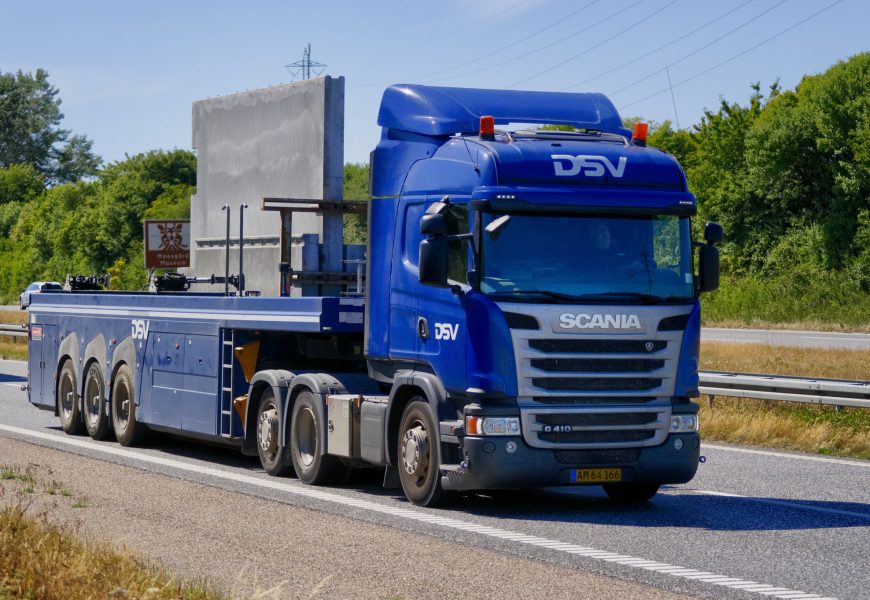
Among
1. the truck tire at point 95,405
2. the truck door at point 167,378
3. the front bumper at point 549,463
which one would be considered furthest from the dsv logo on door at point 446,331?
the truck tire at point 95,405

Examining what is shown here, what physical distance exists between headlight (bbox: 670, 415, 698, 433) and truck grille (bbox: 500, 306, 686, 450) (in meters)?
0.09

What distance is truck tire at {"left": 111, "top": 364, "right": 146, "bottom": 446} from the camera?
18.2 meters

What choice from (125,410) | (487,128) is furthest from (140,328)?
(487,128)

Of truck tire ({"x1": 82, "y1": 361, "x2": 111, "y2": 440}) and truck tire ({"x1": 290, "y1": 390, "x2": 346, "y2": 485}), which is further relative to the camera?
truck tire ({"x1": 82, "y1": 361, "x2": 111, "y2": 440})

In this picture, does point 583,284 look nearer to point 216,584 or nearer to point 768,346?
point 216,584

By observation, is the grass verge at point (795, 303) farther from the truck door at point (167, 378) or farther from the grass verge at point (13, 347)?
the truck door at point (167, 378)

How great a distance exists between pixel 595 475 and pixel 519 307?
4.98ft

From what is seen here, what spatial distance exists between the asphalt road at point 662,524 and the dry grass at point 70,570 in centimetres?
173

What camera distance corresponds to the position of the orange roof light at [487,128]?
1241cm

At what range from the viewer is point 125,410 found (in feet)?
60.6

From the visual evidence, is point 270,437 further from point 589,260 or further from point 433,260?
point 589,260

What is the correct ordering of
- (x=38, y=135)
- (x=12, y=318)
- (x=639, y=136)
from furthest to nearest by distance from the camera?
(x=38, y=135), (x=12, y=318), (x=639, y=136)

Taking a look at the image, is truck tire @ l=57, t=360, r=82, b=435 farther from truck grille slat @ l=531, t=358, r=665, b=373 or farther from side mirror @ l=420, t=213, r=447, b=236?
truck grille slat @ l=531, t=358, r=665, b=373

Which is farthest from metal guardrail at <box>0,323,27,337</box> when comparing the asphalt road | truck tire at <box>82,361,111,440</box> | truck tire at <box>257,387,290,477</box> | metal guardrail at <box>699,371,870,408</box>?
truck tire at <box>257,387,290,477</box>
